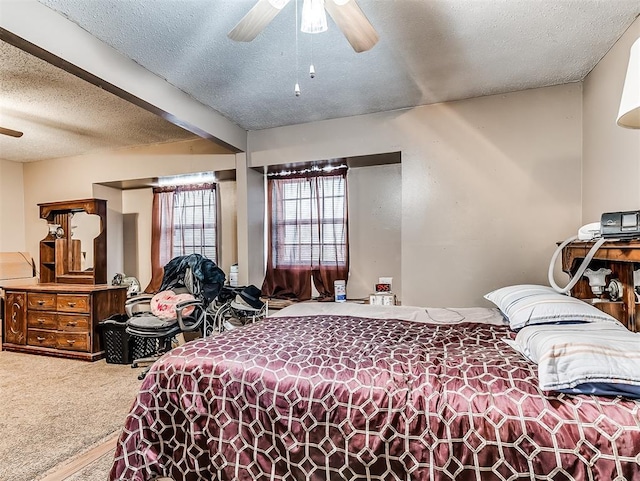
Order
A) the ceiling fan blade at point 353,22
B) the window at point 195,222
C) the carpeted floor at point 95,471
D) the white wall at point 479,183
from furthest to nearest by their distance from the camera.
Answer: the window at point 195,222, the white wall at point 479,183, the carpeted floor at point 95,471, the ceiling fan blade at point 353,22

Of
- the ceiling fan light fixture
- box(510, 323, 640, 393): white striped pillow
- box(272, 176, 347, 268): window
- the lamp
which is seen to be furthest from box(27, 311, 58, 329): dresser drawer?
the lamp

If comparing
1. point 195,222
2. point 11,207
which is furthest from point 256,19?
point 11,207

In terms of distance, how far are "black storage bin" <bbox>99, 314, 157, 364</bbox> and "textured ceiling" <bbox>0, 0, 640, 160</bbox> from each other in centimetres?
215

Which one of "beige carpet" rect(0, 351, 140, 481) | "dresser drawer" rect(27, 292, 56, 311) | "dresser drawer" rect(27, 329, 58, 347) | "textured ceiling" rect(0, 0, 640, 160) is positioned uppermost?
"textured ceiling" rect(0, 0, 640, 160)

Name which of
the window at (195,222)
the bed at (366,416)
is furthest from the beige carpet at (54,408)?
the window at (195,222)

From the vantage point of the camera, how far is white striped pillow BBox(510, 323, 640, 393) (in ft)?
3.64

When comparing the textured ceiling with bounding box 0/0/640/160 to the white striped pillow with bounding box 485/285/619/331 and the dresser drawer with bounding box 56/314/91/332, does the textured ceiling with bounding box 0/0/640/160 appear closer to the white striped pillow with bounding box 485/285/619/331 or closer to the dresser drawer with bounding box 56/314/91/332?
the white striped pillow with bounding box 485/285/619/331

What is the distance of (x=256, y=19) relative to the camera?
5.33 feet

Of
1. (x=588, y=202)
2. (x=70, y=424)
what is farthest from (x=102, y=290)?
(x=588, y=202)

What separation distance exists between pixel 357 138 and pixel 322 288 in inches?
63.5

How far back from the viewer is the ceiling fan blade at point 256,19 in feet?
5.05

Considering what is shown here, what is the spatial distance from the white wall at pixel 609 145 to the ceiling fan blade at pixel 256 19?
2004 millimetres

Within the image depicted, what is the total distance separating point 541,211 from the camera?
9.44ft

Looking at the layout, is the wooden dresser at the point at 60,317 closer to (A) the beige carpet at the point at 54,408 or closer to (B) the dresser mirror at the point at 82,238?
(A) the beige carpet at the point at 54,408
